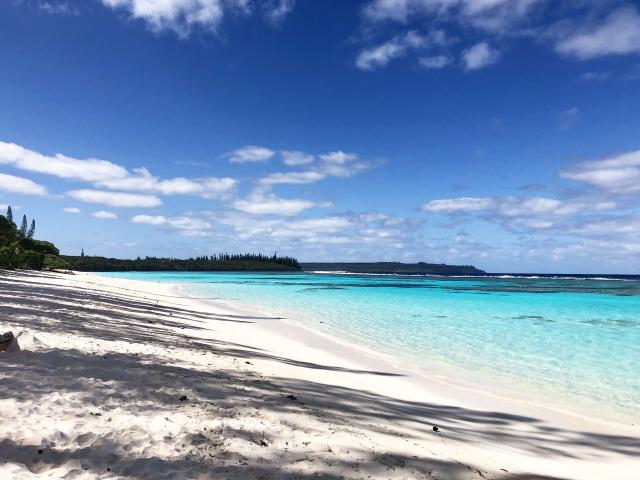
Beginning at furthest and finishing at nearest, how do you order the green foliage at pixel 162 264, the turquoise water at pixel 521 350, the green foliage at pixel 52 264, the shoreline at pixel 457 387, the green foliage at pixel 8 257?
the green foliage at pixel 162 264
the green foliage at pixel 52 264
the green foliage at pixel 8 257
the turquoise water at pixel 521 350
the shoreline at pixel 457 387

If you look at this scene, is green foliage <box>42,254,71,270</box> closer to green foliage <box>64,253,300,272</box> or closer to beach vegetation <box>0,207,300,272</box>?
beach vegetation <box>0,207,300,272</box>

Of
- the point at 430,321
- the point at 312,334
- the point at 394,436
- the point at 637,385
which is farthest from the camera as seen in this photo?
the point at 430,321

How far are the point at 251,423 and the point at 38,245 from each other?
78.0 metres

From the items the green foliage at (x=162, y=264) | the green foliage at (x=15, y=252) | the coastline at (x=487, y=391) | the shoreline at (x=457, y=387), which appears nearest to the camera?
the shoreline at (x=457, y=387)

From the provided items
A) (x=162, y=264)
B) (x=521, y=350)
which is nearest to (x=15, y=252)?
(x=521, y=350)

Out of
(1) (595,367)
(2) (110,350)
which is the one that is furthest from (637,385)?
(2) (110,350)

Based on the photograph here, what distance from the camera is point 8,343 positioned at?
300 inches

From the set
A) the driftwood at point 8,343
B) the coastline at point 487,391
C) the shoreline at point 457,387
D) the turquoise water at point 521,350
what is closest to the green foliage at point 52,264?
the turquoise water at point 521,350

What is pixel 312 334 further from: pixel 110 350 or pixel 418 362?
pixel 110 350

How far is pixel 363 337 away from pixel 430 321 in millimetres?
7621

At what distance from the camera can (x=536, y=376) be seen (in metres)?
→ 11.8

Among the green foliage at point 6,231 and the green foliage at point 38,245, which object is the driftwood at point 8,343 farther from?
the green foliage at point 38,245

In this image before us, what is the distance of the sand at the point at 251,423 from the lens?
170 inches

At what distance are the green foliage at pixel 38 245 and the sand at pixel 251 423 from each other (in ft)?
201
